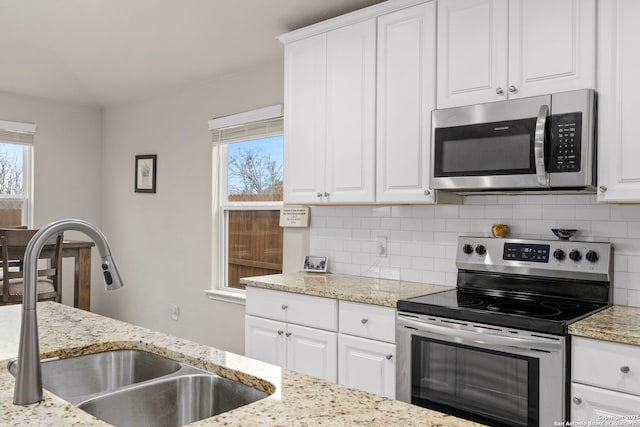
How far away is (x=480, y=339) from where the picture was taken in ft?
7.07

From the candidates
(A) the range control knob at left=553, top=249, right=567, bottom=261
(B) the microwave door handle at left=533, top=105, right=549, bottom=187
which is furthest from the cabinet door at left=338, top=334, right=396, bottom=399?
(B) the microwave door handle at left=533, top=105, right=549, bottom=187

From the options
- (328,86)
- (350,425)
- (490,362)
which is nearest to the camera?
(350,425)

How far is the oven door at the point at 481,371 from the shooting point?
198 cm

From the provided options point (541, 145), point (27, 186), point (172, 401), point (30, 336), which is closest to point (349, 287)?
point (541, 145)

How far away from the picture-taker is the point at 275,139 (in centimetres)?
406

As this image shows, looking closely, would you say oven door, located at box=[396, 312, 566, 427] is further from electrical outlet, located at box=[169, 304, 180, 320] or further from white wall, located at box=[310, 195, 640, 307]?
electrical outlet, located at box=[169, 304, 180, 320]

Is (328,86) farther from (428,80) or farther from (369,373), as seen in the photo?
(369,373)

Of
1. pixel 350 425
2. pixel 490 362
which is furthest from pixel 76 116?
pixel 350 425

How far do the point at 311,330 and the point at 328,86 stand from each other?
1390mm

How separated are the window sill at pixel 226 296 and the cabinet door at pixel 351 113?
56.8 inches

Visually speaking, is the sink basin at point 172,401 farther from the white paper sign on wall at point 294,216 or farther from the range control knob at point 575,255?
the white paper sign on wall at point 294,216

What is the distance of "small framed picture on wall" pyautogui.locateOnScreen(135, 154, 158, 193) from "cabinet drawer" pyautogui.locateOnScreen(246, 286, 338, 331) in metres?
2.29

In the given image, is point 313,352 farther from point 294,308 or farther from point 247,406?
point 247,406

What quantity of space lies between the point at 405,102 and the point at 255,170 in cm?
175
